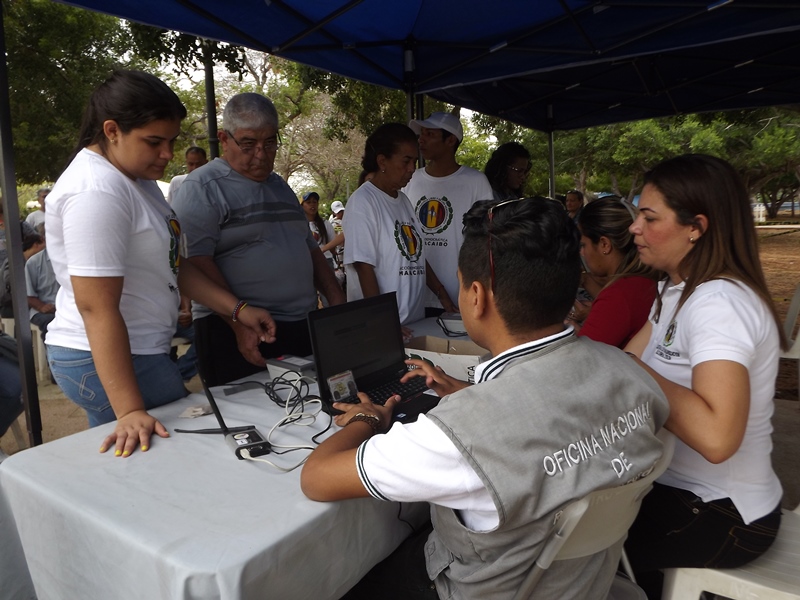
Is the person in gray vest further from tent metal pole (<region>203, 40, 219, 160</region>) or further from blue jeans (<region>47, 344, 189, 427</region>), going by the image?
tent metal pole (<region>203, 40, 219, 160</region>)

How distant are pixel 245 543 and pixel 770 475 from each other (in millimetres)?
1270

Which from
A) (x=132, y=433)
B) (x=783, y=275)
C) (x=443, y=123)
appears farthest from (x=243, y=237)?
(x=783, y=275)

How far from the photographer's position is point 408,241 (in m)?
2.83

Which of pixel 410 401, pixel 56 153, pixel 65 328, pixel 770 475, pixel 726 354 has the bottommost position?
pixel 770 475

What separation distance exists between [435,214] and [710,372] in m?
2.40

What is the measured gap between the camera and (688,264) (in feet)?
4.99

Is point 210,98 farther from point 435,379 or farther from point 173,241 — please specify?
point 435,379

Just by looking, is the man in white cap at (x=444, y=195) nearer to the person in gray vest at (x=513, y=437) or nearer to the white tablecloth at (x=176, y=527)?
the white tablecloth at (x=176, y=527)

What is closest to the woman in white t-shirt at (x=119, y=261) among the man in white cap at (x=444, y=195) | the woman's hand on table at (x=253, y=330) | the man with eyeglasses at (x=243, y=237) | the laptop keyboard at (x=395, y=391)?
the woman's hand on table at (x=253, y=330)

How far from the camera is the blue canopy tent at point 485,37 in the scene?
10.4 feet

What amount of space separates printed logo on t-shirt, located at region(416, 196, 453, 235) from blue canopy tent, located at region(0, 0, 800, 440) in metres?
1.20

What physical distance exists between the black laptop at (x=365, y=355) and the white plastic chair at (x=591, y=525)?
0.61 metres

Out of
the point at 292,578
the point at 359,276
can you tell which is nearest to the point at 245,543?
the point at 292,578

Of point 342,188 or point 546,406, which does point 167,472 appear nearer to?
point 546,406
